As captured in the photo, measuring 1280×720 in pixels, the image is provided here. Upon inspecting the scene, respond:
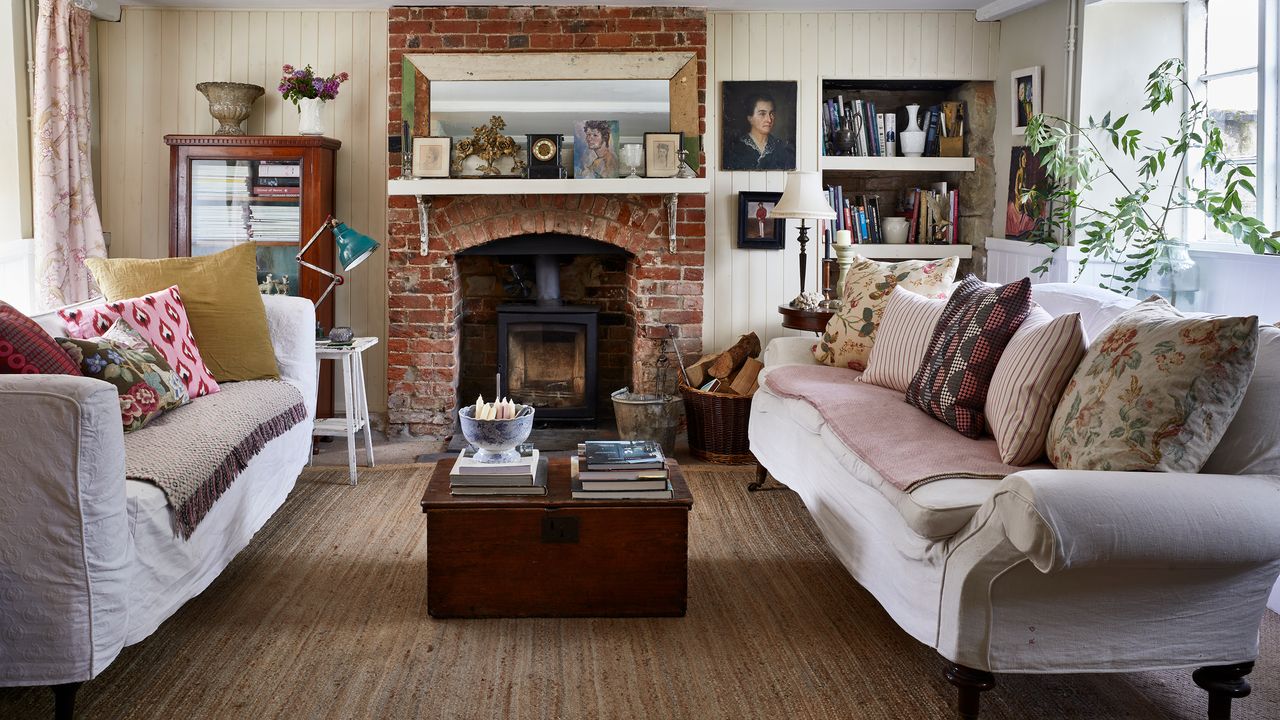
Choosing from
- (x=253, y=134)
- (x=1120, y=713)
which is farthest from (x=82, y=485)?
(x=253, y=134)

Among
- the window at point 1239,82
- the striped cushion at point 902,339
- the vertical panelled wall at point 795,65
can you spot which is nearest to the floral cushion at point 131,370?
the striped cushion at point 902,339

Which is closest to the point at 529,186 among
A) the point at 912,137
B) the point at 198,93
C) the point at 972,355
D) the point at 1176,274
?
the point at 198,93

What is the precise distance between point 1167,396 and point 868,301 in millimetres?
1813

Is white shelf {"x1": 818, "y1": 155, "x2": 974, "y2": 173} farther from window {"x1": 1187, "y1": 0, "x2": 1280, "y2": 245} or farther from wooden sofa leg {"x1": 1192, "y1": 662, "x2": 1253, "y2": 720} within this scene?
wooden sofa leg {"x1": 1192, "y1": 662, "x2": 1253, "y2": 720}

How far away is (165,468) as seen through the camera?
2572 millimetres

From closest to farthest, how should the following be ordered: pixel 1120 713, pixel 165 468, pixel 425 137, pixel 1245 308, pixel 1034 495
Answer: pixel 1034 495, pixel 1120 713, pixel 165 468, pixel 1245 308, pixel 425 137

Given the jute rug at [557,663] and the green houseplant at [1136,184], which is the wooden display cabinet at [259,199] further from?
the green houseplant at [1136,184]

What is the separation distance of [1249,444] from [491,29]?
374 cm

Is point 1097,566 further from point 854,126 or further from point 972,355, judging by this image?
point 854,126

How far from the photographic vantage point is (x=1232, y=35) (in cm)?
396

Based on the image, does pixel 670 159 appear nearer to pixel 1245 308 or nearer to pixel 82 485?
pixel 1245 308

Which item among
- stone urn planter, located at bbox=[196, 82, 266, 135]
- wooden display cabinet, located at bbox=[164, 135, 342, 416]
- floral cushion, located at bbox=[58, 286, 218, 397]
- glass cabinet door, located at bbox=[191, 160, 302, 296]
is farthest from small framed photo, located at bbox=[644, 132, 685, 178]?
floral cushion, located at bbox=[58, 286, 218, 397]

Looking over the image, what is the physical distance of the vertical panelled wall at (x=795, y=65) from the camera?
16.9ft

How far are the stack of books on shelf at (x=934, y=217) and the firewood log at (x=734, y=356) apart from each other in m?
1.10
